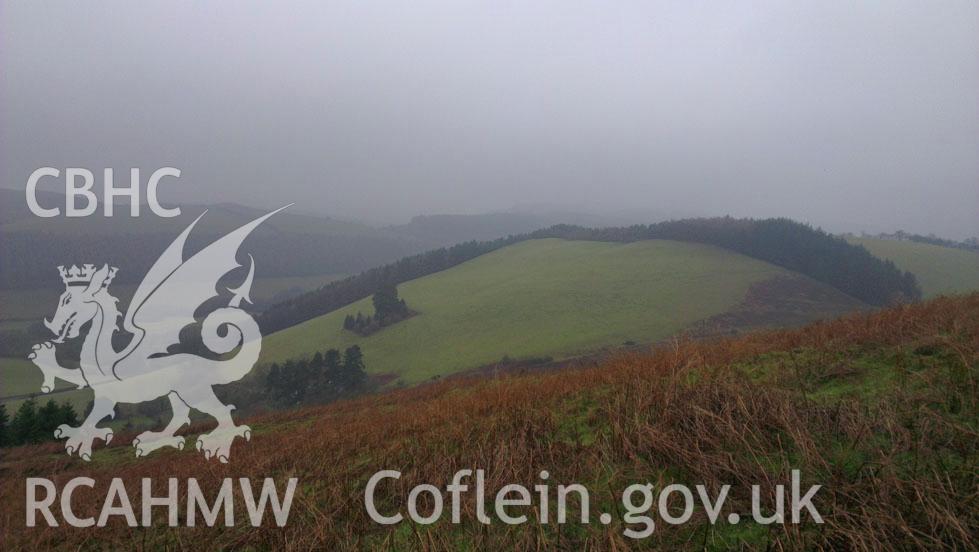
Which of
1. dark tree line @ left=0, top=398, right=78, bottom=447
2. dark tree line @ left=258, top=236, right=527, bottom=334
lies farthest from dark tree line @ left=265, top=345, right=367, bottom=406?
dark tree line @ left=258, top=236, right=527, bottom=334

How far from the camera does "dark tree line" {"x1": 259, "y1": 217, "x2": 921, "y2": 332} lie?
5641cm

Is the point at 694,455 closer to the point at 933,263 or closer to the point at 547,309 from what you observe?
the point at 547,309

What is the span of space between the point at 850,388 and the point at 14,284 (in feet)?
426

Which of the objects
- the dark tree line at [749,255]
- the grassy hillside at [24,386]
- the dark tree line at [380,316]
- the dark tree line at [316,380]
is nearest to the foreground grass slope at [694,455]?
the dark tree line at [316,380]

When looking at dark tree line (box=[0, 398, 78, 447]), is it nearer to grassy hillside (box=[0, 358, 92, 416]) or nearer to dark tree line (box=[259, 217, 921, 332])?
grassy hillside (box=[0, 358, 92, 416])

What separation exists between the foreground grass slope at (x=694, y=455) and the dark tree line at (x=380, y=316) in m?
46.7

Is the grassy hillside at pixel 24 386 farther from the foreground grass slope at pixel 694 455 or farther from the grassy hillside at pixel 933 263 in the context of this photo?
the grassy hillside at pixel 933 263

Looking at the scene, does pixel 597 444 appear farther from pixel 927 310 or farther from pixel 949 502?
pixel 927 310

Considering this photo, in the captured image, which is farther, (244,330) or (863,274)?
(863,274)

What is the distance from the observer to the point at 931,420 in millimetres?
3418

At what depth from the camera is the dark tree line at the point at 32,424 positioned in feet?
52.3

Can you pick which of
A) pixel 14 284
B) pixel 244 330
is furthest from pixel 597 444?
pixel 14 284

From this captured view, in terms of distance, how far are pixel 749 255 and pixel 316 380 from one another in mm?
64504

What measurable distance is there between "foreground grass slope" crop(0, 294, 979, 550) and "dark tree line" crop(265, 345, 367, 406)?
3223 centimetres
